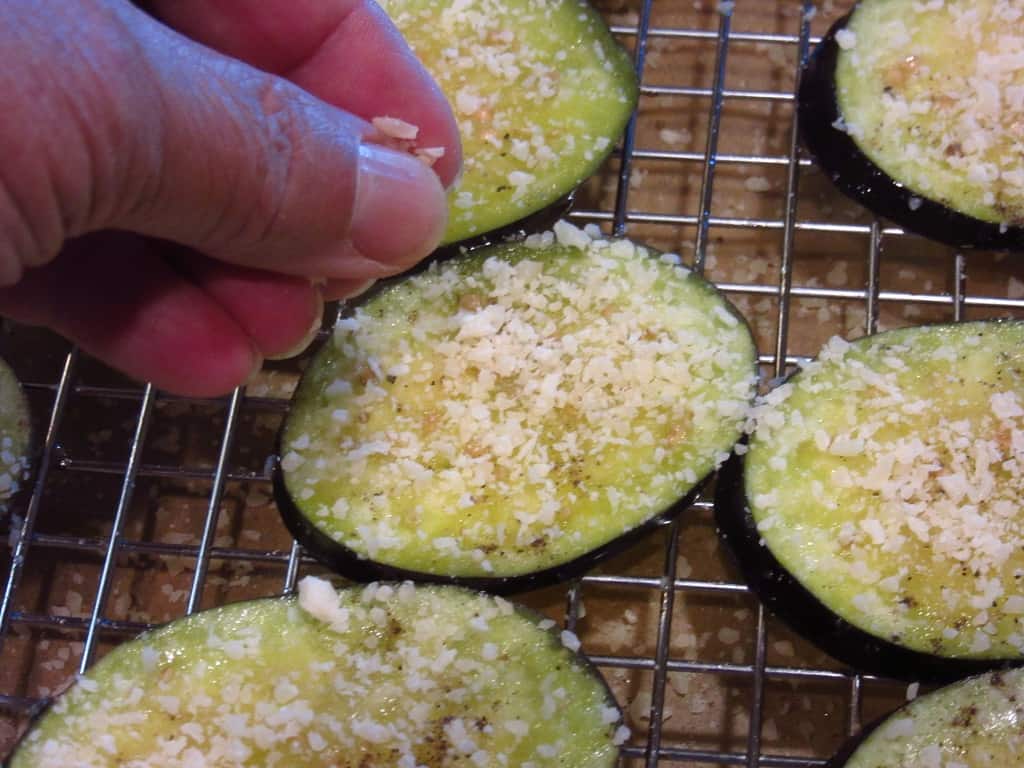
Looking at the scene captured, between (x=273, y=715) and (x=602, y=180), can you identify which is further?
(x=602, y=180)

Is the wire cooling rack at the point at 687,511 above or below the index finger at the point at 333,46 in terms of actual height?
below

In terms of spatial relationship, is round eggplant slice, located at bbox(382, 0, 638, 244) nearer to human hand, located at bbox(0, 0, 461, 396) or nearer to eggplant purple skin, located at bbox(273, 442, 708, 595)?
human hand, located at bbox(0, 0, 461, 396)

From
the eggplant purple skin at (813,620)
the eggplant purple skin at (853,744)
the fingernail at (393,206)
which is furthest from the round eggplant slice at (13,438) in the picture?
the eggplant purple skin at (853,744)

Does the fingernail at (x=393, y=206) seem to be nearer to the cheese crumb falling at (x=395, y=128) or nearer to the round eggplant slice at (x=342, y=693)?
the cheese crumb falling at (x=395, y=128)

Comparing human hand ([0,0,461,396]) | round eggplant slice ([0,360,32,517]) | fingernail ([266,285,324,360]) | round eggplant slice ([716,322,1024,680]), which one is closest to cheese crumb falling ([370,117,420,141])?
human hand ([0,0,461,396])

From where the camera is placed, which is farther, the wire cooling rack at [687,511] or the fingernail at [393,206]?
the wire cooling rack at [687,511]

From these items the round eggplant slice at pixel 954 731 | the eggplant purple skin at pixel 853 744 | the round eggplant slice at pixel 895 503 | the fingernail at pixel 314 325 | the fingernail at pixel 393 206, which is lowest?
the eggplant purple skin at pixel 853 744

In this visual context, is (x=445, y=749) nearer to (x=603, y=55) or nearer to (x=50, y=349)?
(x=50, y=349)

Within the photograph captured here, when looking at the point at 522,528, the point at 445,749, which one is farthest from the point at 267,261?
the point at 445,749

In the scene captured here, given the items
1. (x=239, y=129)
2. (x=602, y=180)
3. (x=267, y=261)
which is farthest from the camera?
(x=602, y=180)
